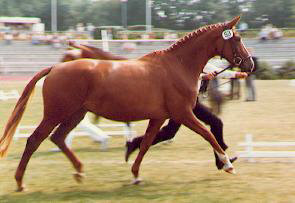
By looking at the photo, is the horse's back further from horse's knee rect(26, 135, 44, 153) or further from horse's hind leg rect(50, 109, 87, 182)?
horse's hind leg rect(50, 109, 87, 182)

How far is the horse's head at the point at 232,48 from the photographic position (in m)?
7.20

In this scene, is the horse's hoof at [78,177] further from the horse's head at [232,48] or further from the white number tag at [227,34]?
the white number tag at [227,34]

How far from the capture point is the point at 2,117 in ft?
48.4

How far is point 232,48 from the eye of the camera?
23.8 feet

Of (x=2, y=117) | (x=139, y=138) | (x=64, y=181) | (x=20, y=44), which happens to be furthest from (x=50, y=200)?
(x=20, y=44)

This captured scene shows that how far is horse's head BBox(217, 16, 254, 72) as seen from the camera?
7.20 m

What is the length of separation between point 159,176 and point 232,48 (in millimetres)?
1957

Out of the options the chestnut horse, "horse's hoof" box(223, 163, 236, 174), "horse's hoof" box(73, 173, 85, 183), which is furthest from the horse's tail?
"horse's hoof" box(223, 163, 236, 174)

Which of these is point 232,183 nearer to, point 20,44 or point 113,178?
point 113,178

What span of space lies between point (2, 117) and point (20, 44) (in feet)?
93.5

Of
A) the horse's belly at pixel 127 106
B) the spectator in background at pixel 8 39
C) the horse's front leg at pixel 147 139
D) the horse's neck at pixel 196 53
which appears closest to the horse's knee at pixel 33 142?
the horse's belly at pixel 127 106

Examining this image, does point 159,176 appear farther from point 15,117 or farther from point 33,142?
point 15,117

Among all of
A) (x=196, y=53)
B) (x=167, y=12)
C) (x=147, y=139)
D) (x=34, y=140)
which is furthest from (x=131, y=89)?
(x=167, y=12)

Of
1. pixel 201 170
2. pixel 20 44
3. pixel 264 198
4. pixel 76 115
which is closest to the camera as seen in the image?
pixel 264 198
